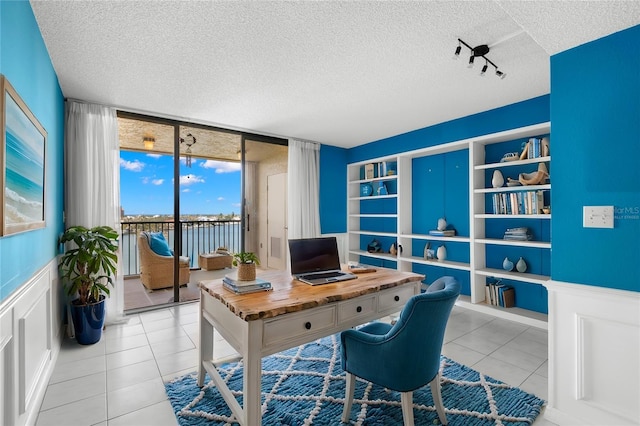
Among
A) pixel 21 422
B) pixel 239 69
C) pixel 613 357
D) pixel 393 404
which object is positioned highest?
pixel 239 69

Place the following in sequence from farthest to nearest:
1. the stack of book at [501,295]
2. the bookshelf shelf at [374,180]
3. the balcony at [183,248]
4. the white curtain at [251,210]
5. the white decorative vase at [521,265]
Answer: the white curtain at [251,210] → the bookshelf shelf at [374,180] → the balcony at [183,248] → the stack of book at [501,295] → the white decorative vase at [521,265]

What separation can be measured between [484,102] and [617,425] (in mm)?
3073

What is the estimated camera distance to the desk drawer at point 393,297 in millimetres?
2133

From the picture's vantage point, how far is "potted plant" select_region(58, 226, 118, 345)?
9.44 ft

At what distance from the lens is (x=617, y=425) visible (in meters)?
1.66

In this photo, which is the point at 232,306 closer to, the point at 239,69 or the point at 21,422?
the point at 21,422

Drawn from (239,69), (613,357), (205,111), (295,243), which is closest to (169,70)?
(239,69)

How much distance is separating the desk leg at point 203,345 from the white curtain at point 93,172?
1.90 metres

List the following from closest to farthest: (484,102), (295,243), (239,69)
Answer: (295,243)
(239,69)
(484,102)

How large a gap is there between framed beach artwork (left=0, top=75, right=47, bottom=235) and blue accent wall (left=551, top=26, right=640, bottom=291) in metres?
2.98

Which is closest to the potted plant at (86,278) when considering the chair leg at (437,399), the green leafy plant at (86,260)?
the green leafy plant at (86,260)

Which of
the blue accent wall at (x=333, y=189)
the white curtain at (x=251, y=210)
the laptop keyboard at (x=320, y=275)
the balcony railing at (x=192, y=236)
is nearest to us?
the laptop keyboard at (x=320, y=275)

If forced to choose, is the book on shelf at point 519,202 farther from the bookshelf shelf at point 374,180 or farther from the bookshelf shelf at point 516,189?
the bookshelf shelf at point 374,180

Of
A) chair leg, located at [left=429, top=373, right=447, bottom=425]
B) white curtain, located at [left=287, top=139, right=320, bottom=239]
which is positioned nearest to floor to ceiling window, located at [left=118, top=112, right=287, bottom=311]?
white curtain, located at [left=287, top=139, right=320, bottom=239]
